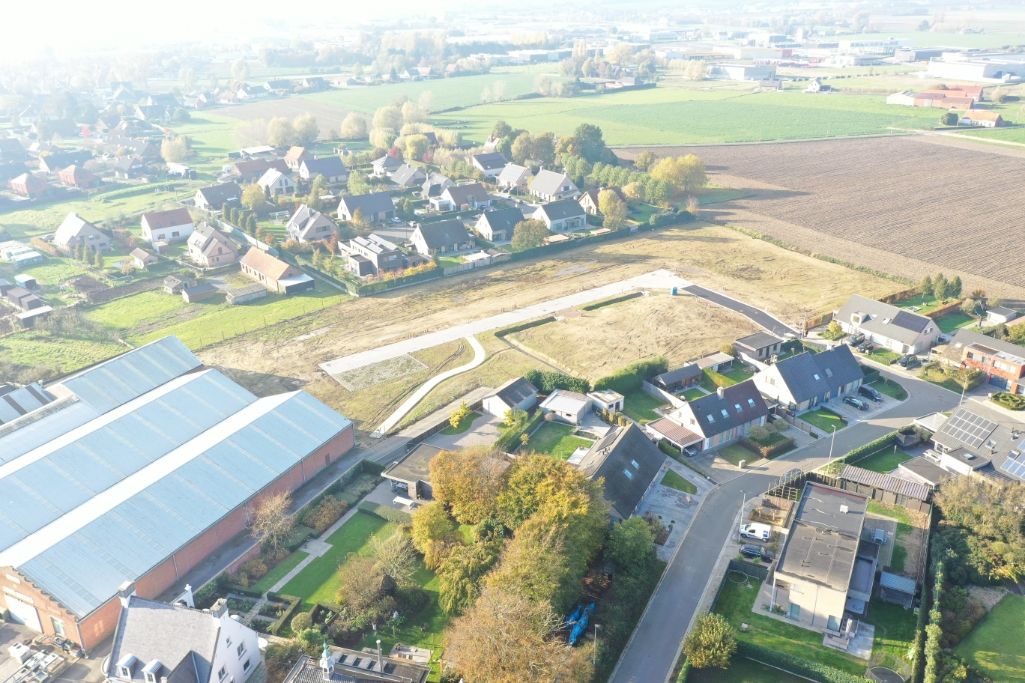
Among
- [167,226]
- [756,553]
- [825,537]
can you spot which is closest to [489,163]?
[167,226]

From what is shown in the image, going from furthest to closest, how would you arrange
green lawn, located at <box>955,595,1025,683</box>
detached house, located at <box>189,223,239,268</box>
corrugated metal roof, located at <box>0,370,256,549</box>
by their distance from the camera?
detached house, located at <box>189,223,239,268</box> < corrugated metal roof, located at <box>0,370,256,549</box> < green lawn, located at <box>955,595,1025,683</box>

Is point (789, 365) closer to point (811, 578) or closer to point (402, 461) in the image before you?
point (811, 578)

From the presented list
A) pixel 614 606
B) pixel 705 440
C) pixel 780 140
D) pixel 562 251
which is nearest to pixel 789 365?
pixel 705 440

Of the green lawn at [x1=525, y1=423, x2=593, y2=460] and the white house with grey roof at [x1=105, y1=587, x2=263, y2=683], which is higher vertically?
the white house with grey roof at [x1=105, y1=587, x2=263, y2=683]

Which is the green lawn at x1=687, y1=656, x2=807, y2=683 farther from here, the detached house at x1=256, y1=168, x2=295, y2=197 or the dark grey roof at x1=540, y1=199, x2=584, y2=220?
the detached house at x1=256, y1=168, x2=295, y2=197

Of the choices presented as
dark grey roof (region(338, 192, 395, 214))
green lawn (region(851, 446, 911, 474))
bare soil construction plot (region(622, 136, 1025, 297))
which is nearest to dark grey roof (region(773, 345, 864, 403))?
green lawn (region(851, 446, 911, 474))

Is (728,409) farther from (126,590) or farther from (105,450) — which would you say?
(105,450)

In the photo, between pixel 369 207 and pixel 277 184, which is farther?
pixel 277 184

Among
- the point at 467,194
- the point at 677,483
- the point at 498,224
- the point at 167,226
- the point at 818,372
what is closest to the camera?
the point at 677,483

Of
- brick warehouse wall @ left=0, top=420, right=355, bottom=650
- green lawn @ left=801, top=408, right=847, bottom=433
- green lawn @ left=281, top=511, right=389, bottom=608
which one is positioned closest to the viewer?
brick warehouse wall @ left=0, top=420, right=355, bottom=650
